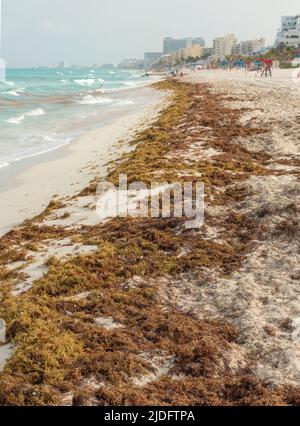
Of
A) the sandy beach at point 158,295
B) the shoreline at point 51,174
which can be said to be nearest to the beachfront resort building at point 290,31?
the shoreline at point 51,174

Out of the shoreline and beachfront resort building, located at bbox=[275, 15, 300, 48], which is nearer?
the shoreline

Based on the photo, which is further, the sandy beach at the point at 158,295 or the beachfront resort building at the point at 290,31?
the beachfront resort building at the point at 290,31

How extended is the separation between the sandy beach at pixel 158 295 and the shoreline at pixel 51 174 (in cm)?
9

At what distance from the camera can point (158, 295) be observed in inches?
242

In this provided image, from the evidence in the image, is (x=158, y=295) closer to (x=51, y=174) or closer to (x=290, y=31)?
(x=51, y=174)

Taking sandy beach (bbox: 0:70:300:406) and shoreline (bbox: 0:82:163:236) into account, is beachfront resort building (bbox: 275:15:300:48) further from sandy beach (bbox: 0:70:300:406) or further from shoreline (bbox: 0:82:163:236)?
sandy beach (bbox: 0:70:300:406)

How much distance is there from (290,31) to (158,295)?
184 meters

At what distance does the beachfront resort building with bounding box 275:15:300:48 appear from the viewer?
153 meters

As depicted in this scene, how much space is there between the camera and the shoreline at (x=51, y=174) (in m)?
10.8

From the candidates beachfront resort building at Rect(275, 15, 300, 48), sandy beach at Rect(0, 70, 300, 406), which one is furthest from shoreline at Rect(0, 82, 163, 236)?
beachfront resort building at Rect(275, 15, 300, 48)

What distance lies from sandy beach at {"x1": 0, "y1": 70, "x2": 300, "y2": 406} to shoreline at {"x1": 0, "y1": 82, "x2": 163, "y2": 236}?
0.30ft

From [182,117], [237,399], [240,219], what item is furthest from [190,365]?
→ [182,117]

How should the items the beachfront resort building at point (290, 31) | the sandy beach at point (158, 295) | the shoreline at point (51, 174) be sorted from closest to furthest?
the sandy beach at point (158, 295) → the shoreline at point (51, 174) → the beachfront resort building at point (290, 31)

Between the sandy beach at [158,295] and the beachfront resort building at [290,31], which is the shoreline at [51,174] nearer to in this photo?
the sandy beach at [158,295]
